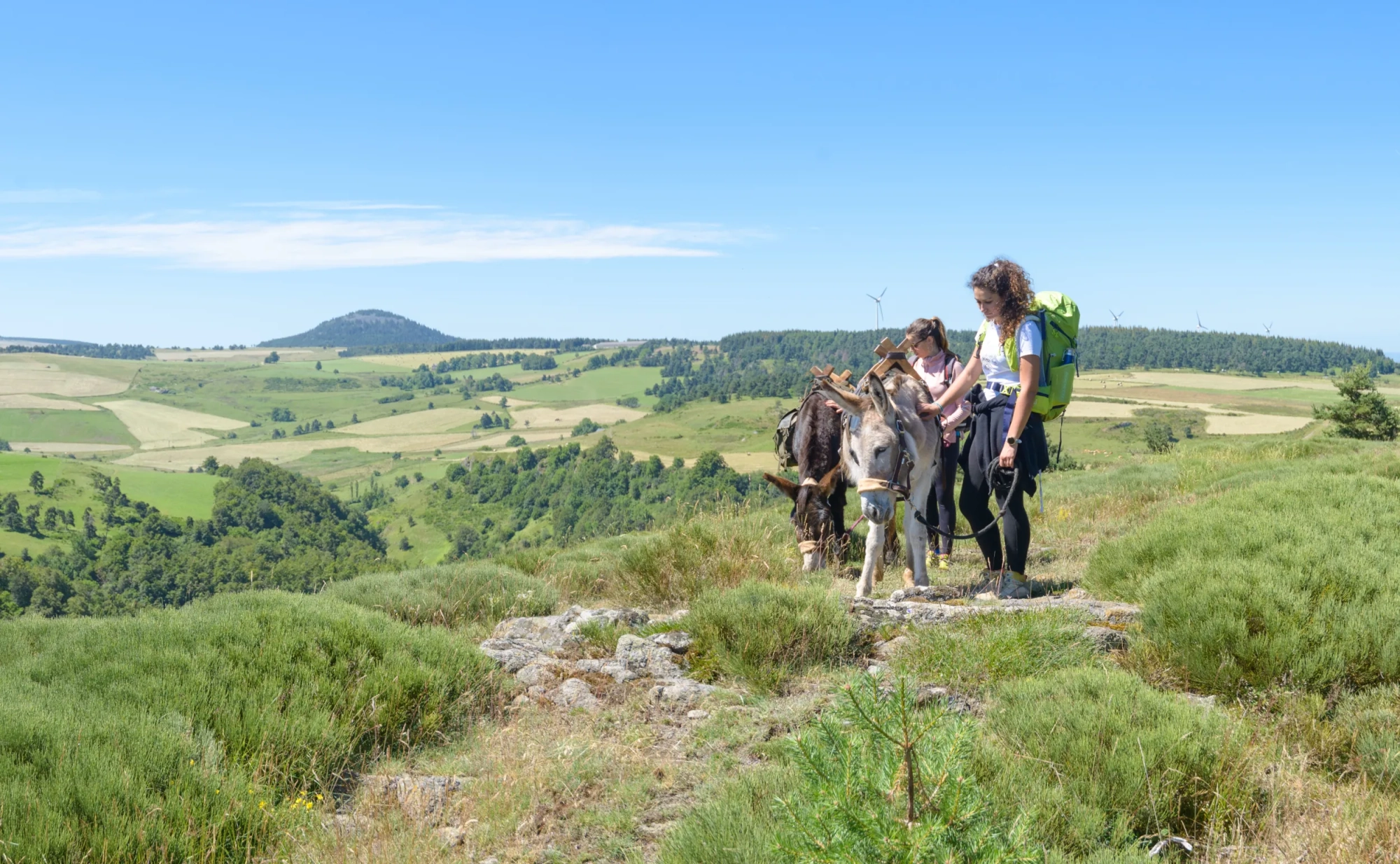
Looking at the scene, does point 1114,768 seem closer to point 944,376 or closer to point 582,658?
point 582,658

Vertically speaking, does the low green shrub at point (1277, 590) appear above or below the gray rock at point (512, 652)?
above

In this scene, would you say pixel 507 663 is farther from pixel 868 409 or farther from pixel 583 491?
pixel 583 491

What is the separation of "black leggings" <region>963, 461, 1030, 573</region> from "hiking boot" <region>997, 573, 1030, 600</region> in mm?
55

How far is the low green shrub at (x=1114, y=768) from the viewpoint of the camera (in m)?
2.70

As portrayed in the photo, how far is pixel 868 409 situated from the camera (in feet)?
19.8

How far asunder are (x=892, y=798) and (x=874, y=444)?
413 centimetres

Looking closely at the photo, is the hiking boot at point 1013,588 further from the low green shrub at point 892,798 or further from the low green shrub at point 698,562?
the low green shrub at point 892,798

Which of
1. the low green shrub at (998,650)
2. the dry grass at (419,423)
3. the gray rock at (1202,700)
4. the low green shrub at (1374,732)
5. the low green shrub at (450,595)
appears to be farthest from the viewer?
the dry grass at (419,423)

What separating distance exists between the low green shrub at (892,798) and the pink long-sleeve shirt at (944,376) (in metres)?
4.96

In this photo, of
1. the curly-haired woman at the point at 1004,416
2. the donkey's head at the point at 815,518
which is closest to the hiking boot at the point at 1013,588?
the curly-haired woman at the point at 1004,416

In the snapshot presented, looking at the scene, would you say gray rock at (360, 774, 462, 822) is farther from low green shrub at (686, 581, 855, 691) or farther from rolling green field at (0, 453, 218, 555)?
rolling green field at (0, 453, 218, 555)

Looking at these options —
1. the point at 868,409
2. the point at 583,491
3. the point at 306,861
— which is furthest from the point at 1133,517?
the point at 583,491

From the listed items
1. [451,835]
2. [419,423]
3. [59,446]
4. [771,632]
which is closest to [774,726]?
[771,632]

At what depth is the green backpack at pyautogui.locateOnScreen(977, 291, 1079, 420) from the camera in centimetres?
564
